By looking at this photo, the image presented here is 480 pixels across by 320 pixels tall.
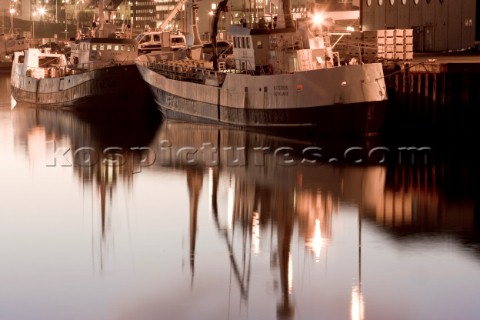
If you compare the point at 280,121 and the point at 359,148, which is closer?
Result: the point at 359,148

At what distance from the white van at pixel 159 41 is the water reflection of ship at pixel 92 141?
20.7ft

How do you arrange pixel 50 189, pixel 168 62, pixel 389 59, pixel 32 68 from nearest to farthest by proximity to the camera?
pixel 50 189
pixel 389 59
pixel 168 62
pixel 32 68

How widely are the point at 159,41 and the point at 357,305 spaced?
45.2 m

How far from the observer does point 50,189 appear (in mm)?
32406

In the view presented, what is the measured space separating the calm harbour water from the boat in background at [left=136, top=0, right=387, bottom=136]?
94 cm

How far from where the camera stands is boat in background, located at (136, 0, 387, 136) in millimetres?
39000

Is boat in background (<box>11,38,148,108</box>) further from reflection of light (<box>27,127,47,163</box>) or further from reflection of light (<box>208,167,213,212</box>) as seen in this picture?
reflection of light (<box>208,167,213,212</box>)

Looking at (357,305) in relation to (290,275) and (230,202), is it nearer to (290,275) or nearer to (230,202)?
(290,275)

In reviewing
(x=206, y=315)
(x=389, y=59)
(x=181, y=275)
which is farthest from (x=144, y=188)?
(x=389, y=59)

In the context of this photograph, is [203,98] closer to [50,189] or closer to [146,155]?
[146,155]

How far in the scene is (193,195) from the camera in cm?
3066

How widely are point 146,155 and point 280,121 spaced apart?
4.80m

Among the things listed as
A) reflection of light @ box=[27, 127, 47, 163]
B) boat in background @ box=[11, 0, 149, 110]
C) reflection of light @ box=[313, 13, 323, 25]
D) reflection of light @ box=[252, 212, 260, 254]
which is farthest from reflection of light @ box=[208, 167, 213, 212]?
boat in background @ box=[11, 0, 149, 110]

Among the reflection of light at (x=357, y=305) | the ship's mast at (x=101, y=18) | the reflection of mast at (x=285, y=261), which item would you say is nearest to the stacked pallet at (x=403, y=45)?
the ship's mast at (x=101, y=18)
